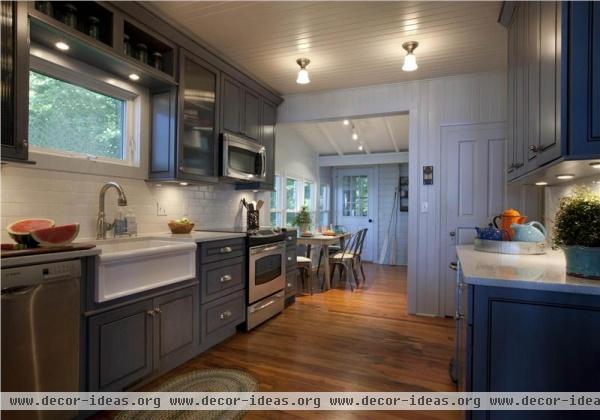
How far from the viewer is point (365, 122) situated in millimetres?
5570

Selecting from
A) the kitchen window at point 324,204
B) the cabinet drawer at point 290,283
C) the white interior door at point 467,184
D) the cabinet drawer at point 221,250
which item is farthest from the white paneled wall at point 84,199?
the kitchen window at point 324,204

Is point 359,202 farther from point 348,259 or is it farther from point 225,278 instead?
point 225,278

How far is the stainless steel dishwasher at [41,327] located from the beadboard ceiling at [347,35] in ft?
6.43

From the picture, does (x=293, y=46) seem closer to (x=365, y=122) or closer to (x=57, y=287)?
(x=57, y=287)

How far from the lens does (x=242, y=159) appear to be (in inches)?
132

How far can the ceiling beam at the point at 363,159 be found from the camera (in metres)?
6.72

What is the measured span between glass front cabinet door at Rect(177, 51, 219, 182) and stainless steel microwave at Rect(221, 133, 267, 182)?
9 centimetres

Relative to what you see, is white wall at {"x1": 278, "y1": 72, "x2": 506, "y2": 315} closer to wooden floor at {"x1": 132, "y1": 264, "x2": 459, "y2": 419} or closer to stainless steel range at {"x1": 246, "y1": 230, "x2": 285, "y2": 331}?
wooden floor at {"x1": 132, "y1": 264, "x2": 459, "y2": 419}

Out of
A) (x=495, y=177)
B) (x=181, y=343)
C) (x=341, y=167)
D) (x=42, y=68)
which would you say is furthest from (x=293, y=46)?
(x=341, y=167)

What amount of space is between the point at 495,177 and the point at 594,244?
234 cm

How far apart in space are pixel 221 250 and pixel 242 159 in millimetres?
1123

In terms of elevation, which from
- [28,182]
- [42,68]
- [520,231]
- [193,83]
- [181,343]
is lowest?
[181,343]

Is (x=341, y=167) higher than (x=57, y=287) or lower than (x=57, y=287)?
higher

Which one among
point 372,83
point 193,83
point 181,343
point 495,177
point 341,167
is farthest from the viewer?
point 341,167
